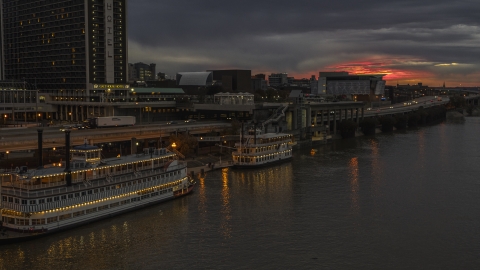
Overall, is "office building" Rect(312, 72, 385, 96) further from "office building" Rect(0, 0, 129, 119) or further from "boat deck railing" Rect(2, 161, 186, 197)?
"boat deck railing" Rect(2, 161, 186, 197)

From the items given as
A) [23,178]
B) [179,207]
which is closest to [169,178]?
[179,207]

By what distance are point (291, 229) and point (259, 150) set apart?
828 inches

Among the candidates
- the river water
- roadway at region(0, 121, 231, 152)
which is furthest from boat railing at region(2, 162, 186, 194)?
roadway at region(0, 121, 231, 152)

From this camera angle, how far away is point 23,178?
2700cm

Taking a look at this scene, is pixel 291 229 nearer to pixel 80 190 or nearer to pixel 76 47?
pixel 80 190

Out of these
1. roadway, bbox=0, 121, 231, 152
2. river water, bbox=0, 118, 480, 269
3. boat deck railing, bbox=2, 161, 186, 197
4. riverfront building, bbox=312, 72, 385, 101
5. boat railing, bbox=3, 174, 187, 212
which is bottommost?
river water, bbox=0, 118, 480, 269

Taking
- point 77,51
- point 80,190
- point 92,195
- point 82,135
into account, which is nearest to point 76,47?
point 77,51

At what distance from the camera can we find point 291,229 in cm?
2862

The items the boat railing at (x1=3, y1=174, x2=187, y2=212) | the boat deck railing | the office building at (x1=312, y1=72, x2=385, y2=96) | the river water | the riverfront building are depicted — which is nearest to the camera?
the river water

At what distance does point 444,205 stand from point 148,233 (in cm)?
1903

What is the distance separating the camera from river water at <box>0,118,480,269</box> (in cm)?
2411

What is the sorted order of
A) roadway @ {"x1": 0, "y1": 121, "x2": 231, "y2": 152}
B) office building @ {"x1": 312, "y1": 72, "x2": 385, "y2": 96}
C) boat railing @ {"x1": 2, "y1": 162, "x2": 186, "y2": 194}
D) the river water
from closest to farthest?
1. the river water
2. boat railing @ {"x1": 2, "y1": 162, "x2": 186, "y2": 194}
3. roadway @ {"x1": 0, "y1": 121, "x2": 231, "y2": 152}
4. office building @ {"x1": 312, "y1": 72, "x2": 385, "y2": 96}

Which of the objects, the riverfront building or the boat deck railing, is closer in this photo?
the boat deck railing

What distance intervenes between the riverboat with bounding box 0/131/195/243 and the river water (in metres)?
0.72
